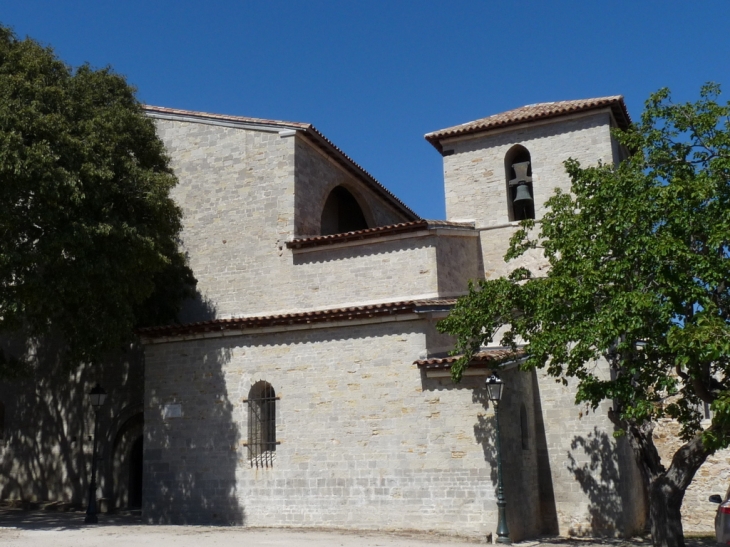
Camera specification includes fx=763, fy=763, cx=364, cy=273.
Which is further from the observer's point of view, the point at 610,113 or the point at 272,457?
the point at 610,113

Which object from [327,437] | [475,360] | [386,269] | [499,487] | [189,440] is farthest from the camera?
[386,269]

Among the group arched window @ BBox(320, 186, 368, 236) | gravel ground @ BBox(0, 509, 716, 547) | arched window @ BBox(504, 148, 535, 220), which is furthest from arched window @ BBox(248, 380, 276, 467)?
arched window @ BBox(504, 148, 535, 220)

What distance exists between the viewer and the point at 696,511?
2011cm

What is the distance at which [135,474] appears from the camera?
19859mm

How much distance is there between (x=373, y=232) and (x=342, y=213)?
6.14 m

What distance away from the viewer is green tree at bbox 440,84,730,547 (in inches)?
454

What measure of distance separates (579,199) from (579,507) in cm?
734

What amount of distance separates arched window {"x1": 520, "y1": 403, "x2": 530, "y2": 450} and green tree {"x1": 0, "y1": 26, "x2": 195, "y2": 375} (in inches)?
333

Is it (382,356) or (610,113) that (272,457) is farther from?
(610,113)

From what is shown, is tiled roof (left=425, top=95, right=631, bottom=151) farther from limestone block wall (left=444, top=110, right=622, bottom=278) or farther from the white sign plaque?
the white sign plaque

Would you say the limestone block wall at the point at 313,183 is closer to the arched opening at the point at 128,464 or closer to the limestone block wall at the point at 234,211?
the limestone block wall at the point at 234,211

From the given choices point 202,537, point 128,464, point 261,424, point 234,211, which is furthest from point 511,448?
point 128,464

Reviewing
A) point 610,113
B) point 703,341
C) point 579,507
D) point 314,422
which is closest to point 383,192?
point 610,113

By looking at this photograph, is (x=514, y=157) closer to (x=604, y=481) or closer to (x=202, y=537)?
(x=604, y=481)
